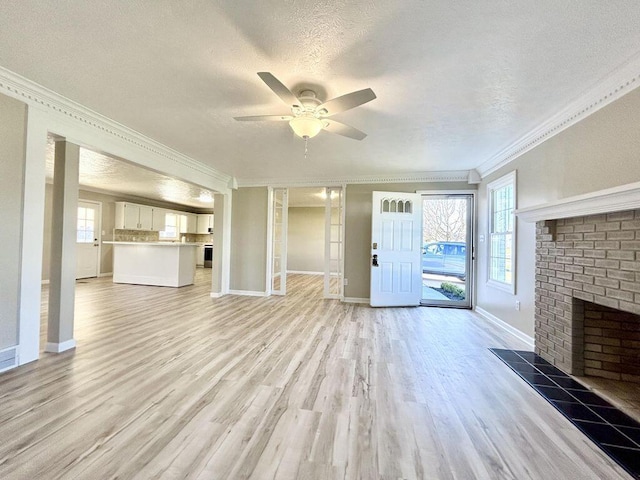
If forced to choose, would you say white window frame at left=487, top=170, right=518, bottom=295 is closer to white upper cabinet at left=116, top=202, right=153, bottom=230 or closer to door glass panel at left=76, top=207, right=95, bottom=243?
white upper cabinet at left=116, top=202, right=153, bottom=230

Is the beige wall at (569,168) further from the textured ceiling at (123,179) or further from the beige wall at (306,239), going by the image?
the beige wall at (306,239)

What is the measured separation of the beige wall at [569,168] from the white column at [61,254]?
16.1 feet

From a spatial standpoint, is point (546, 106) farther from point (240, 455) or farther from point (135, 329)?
point (135, 329)

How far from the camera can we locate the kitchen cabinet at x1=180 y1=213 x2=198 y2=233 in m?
10.3

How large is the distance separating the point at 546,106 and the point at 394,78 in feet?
5.17

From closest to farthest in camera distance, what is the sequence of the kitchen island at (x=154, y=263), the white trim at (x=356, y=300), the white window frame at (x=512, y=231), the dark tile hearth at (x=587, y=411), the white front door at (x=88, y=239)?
the dark tile hearth at (x=587, y=411) < the white window frame at (x=512, y=231) < the white trim at (x=356, y=300) < the kitchen island at (x=154, y=263) < the white front door at (x=88, y=239)

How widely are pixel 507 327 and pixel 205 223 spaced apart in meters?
10.5

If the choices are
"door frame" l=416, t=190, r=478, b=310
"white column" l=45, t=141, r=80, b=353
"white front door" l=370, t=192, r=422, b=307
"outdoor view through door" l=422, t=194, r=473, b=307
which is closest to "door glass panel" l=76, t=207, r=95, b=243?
"white column" l=45, t=141, r=80, b=353

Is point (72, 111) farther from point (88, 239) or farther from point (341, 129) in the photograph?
point (88, 239)

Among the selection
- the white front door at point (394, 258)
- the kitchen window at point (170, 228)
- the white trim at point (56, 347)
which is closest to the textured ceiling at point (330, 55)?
the white front door at point (394, 258)

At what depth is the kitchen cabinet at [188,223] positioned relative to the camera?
33.7ft

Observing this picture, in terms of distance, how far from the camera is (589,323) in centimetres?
244

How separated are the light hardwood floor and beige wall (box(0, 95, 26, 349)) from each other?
1.56 ft

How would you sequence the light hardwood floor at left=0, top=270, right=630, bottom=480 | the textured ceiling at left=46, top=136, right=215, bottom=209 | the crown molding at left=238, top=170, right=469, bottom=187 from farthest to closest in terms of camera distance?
the crown molding at left=238, top=170, right=469, bottom=187, the textured ceiling at left=46, top=136, right=215, bottom=209, the light hardwood floor at left=0, top=270, right=630, bottom=480
